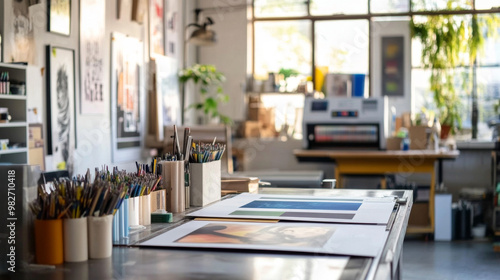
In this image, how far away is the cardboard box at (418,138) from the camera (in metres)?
6.73

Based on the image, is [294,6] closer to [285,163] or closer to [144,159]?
[285,163]

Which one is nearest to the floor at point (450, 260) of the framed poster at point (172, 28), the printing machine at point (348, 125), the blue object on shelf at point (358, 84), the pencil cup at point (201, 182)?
the printing machine at point (348, 125)

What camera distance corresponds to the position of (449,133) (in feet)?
24.6

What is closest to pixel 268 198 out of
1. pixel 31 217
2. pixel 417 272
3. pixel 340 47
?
pixel 31 217

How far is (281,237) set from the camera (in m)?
1.69

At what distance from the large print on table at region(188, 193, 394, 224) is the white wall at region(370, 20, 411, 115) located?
552cm

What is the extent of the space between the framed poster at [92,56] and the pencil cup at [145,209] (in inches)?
134

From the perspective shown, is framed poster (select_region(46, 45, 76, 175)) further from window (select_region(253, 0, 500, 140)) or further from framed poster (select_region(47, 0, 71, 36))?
window (select_region(253, 0, 500, 140))

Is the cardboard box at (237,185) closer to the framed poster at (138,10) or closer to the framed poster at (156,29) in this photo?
the framed poster at (138,10)

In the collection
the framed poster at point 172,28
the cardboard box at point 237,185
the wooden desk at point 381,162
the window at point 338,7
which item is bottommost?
the wooden desk at point 381,162

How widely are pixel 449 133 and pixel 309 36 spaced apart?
200cm

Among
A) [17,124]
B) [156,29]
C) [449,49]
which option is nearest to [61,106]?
[17,124]

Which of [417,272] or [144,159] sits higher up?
[144,159]

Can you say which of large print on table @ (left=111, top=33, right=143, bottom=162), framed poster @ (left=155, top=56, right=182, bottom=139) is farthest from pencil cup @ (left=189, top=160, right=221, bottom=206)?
framed poster @ (left=155, top=56, right=182, bottom=139)
